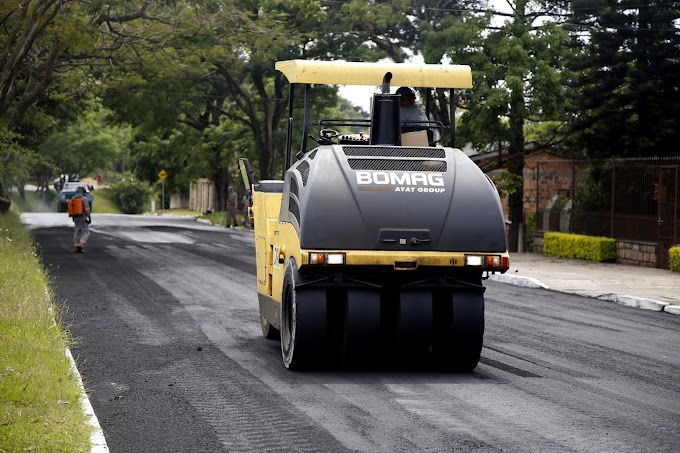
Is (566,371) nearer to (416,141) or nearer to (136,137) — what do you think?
(416,141)

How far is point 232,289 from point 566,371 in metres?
9.61

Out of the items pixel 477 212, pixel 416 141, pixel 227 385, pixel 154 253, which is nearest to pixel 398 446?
pixel 227 385

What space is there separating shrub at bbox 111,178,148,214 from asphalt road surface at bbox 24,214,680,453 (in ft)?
270

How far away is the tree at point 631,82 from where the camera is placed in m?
29.7

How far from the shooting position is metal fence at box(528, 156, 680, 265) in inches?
1016

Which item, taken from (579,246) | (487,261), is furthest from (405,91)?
(579,246)

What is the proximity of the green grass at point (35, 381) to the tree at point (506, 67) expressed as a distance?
1790cm

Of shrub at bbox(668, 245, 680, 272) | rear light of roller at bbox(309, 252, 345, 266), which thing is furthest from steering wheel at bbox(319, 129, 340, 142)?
shrub at bbox(668, 245, 680, 272)

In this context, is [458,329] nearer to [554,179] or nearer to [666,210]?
[666,210]

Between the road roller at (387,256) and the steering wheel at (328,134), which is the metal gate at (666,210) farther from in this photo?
the road roller at (387,256)

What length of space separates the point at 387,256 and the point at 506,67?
72.4ft

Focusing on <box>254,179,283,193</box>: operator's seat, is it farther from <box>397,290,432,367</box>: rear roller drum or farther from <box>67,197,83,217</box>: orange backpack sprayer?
<box>67,197,83,217</box>: orange backpack sprayer

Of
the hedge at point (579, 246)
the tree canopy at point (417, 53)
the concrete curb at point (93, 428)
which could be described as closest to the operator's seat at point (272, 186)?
the concrete curb at point (93, 428)

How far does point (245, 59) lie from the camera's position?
4438cm
